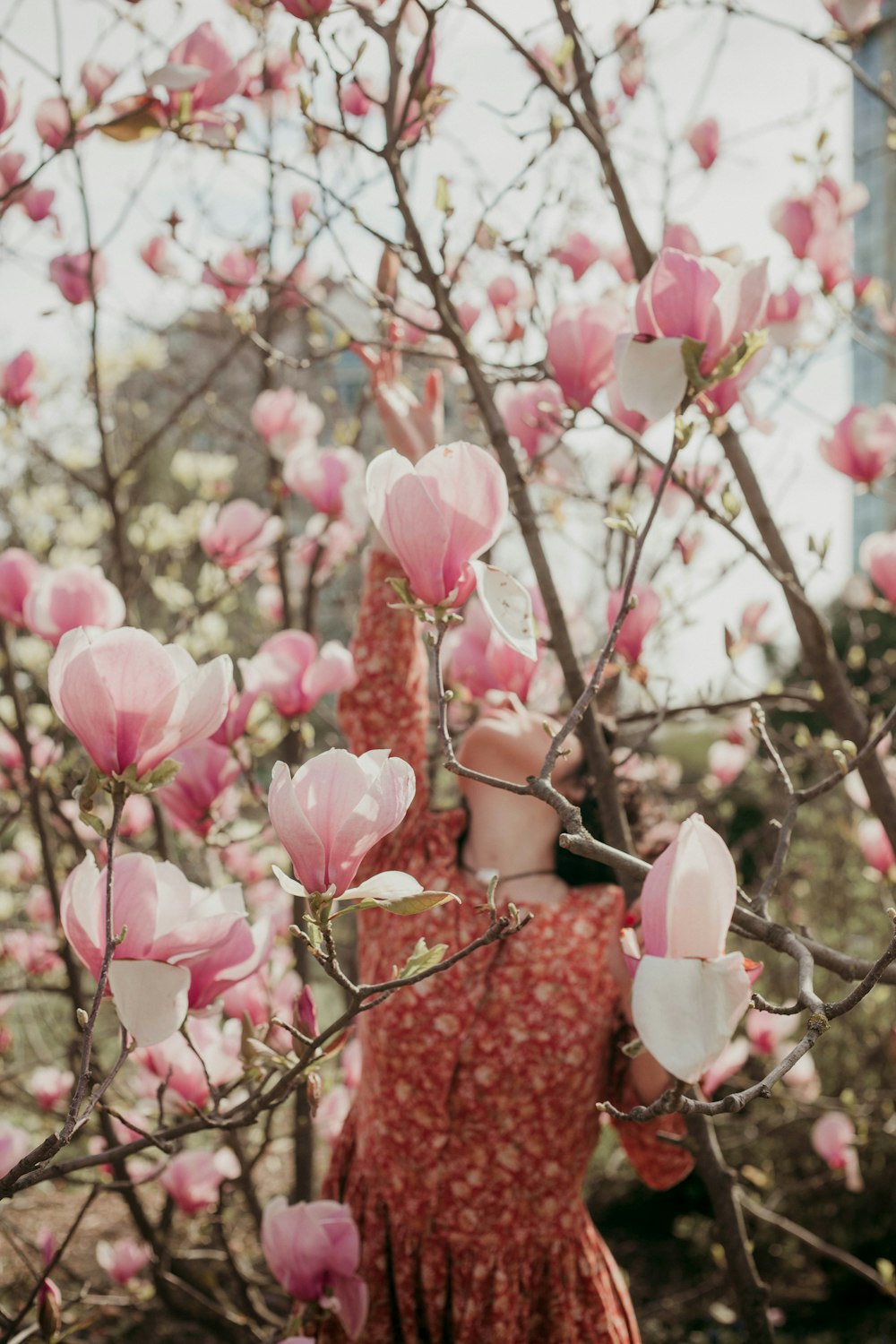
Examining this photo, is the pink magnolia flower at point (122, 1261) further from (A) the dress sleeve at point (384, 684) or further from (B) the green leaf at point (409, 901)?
(B) the green leaf at point (409, 901)

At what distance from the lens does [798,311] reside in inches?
64.5

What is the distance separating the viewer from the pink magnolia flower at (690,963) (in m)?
0.70

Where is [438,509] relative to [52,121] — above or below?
below

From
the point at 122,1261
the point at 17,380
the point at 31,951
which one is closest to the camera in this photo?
the point at 122,1261

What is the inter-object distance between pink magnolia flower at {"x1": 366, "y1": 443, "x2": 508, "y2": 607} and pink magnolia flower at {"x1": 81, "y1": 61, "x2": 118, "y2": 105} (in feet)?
3.57

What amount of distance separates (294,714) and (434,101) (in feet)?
2.87

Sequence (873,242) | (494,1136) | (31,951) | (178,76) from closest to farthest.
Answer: (178,76) → (494,1136) → (31,951) → (873,242)

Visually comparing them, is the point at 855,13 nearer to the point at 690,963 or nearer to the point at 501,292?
the point at 501,292

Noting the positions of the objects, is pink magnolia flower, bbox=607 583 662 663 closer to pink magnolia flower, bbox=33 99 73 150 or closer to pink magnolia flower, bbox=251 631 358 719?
pink magnolia flower, bbox=251 631 358 719

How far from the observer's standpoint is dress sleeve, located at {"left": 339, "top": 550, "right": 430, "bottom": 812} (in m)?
1.69

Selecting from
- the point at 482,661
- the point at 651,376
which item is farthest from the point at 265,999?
the point at 651,376

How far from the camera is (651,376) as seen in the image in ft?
2.93

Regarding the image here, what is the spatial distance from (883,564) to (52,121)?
142cm

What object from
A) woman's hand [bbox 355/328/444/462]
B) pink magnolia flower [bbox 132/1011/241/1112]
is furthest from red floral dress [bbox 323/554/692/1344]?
woman's hand [bbox 355/328/444/462]
